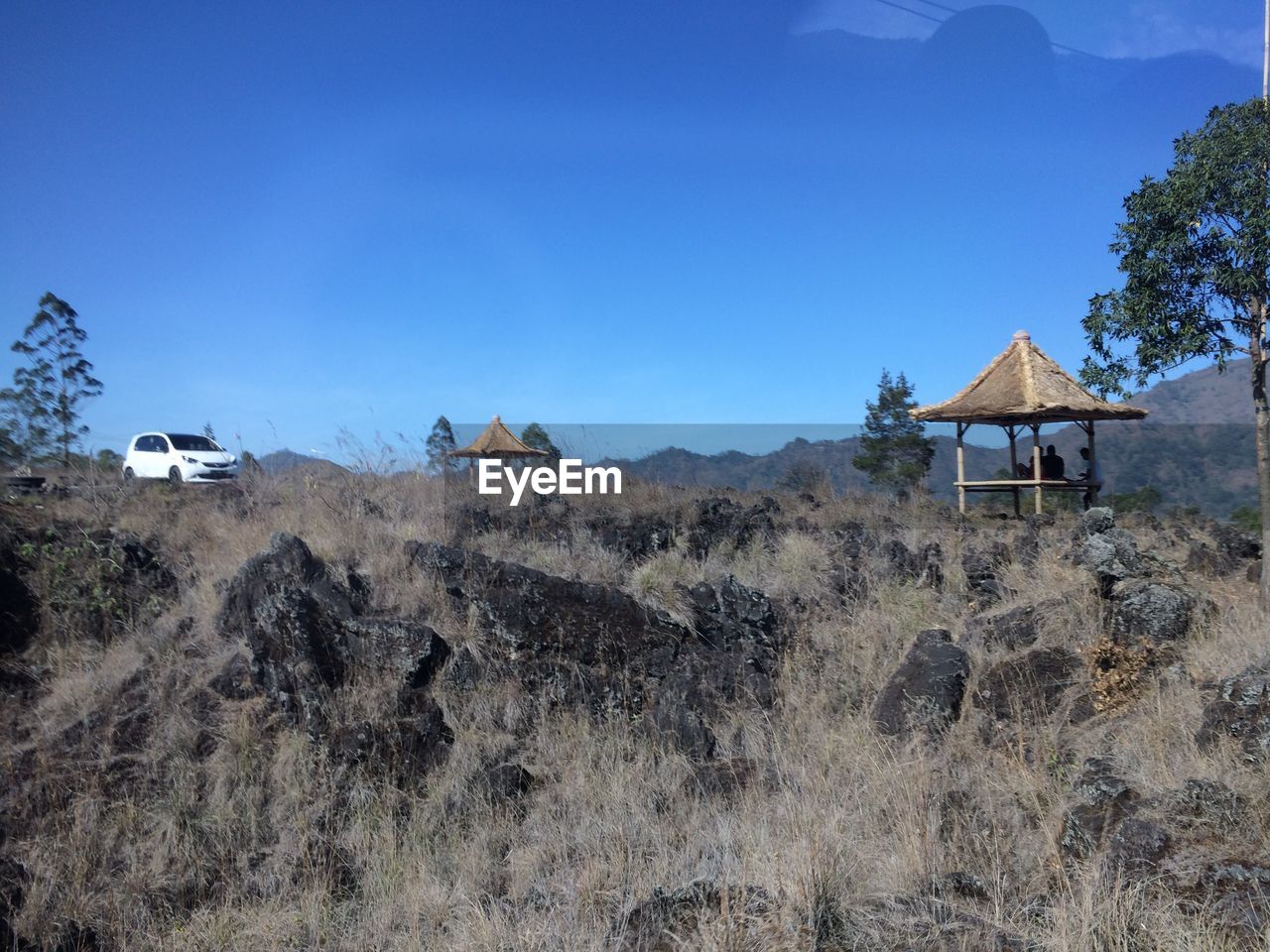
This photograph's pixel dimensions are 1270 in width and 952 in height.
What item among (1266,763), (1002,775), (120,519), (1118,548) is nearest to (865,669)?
(1002,775)

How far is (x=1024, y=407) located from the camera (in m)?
13.4

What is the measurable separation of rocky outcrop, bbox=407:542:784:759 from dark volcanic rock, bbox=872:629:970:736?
1095 millimetres

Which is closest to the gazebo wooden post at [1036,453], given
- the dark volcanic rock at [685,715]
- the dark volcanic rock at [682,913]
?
the dark volcanic rock at [685,715]

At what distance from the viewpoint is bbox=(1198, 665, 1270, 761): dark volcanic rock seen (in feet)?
17.0

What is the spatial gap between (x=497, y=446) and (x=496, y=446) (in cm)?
2

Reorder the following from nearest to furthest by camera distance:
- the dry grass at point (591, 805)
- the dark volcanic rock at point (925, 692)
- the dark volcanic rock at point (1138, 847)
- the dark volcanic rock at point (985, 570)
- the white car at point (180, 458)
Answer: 1. the dark volcanic rock at point (1138, 847)
2. the dry grass at point (591, 805)
3. the dark volcanic rock at point (925, 692)
4. the dark volcanic rock at point (985, 570)
5. the white car at point (180, 458)

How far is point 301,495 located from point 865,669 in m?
7.83

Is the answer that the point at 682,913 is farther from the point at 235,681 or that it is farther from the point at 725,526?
the point at 725,526

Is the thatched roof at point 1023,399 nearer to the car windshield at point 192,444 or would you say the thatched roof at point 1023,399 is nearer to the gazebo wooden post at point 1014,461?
the gazebo wooden post at point 1014,461

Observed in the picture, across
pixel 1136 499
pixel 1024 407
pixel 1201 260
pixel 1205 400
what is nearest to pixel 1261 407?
pixel 1201 260

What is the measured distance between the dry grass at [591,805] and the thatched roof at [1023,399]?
12.4 ft

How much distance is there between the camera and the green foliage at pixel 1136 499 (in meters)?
16.8

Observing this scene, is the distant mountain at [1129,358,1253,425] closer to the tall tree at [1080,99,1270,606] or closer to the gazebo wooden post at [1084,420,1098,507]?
the gazebo wooden post at [1084,420,1098,507]

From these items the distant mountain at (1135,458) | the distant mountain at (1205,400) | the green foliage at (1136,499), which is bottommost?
the green foliage at (1136,499)
